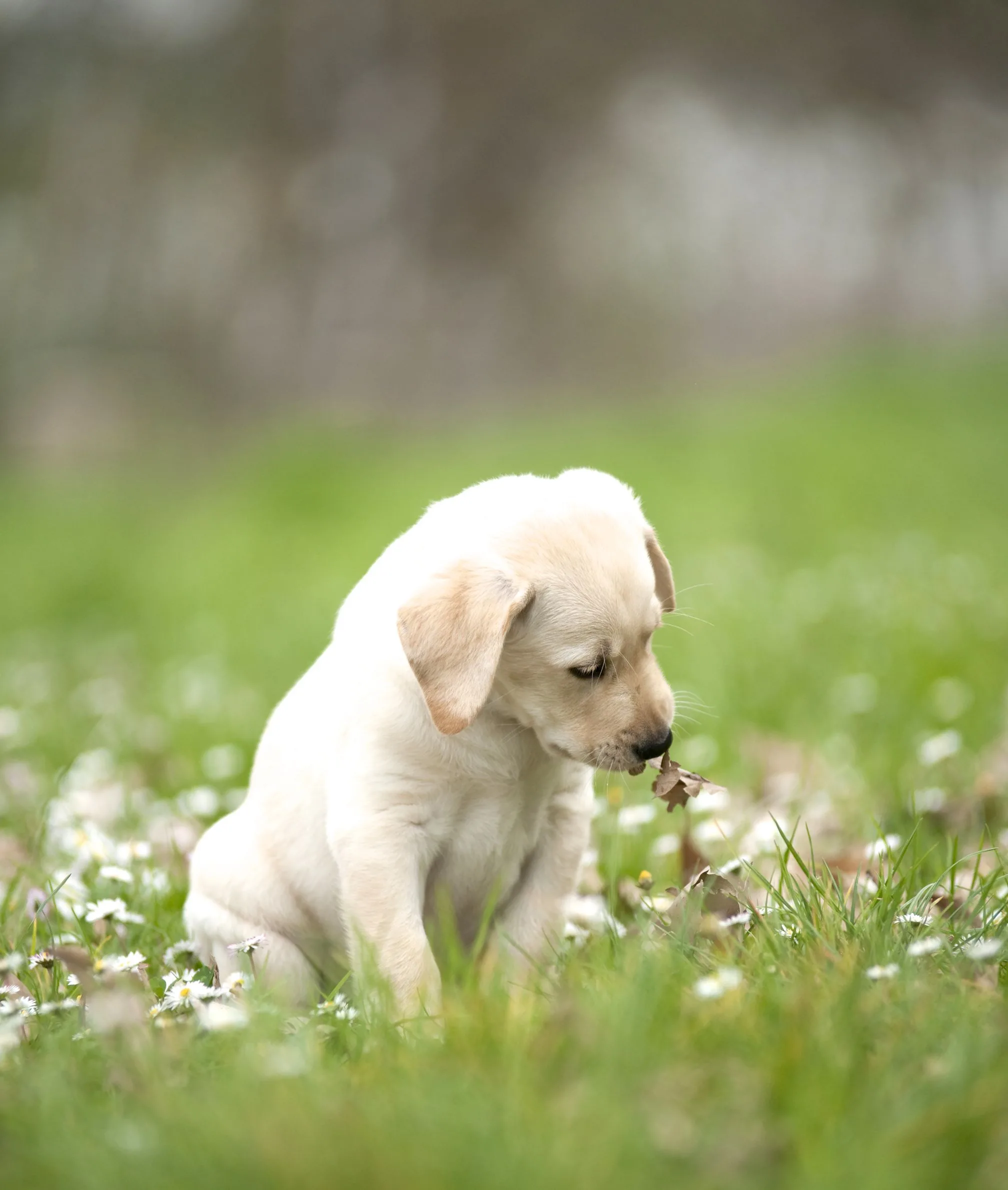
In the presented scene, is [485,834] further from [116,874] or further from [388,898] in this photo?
[116,874]

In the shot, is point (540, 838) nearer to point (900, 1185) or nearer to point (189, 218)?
point (900, 1185)

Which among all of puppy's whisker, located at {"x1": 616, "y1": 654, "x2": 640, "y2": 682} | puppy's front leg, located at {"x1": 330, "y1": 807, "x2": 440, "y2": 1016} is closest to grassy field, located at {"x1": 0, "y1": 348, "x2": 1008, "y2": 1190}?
puppy's front leg, located at {"x1": 330, "y1": 807, "x2": 440, "y2": 1016}

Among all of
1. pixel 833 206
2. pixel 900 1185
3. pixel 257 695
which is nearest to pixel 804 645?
pixel 257 695

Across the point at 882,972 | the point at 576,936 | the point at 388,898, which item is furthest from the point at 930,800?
the point at 388,898

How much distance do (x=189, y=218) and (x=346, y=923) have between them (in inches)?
603

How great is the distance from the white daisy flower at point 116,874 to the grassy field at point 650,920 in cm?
3

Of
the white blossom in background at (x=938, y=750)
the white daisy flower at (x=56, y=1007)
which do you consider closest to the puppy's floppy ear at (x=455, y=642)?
the white daisy flower at (x=56, y=1007)

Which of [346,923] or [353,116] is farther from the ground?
[353,116]

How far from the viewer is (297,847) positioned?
8.37 ft

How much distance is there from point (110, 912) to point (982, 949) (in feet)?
5.42

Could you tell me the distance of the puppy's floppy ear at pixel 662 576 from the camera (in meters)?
2.68

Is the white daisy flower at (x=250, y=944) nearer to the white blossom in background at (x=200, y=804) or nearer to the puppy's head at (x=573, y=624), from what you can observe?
the puppy's head at (x=573, y=624)

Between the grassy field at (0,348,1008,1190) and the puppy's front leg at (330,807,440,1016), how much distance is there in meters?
0.14

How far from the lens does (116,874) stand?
268 cm
